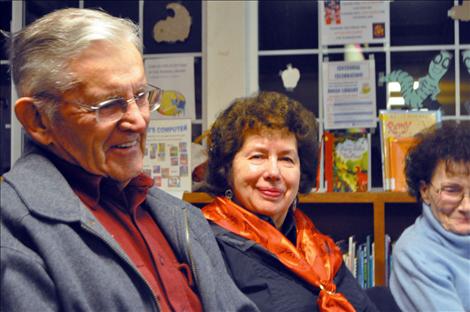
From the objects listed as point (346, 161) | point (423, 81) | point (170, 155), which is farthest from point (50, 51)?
point (423, 81)

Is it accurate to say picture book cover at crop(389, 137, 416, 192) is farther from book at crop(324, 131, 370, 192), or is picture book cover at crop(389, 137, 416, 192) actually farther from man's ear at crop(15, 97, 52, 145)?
man's ear at crop(15, 97, 52, 145)

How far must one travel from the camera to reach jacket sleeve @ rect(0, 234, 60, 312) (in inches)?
44.2

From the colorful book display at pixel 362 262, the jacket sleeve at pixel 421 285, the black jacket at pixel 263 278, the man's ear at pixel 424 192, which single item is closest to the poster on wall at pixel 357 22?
the colorful book display at pixel 362 262

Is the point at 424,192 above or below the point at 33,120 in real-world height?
below

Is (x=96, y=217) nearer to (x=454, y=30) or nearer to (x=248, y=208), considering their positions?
(x=248, y=208)

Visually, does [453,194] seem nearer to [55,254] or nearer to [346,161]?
[346,161]

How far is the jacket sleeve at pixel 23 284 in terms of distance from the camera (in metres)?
1.12

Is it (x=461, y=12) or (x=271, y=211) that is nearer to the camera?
(x=271, y=211)

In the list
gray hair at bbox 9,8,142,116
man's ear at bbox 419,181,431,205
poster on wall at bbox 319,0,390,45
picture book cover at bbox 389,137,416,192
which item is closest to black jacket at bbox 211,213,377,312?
man's ear at bbox 419,181,431,205

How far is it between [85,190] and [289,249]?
28.4 inches

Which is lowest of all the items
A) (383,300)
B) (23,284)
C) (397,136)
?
(383,300)

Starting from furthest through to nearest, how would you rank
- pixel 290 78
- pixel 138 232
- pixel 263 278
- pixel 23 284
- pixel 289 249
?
pixel 290 78 < pixel 289 249 < pixel 263 278 < pixel 138 232 < pixel 23 284

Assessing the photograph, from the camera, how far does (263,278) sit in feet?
5.68

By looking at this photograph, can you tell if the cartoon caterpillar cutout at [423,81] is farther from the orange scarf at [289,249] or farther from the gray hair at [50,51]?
the gray hair at [50,51]
